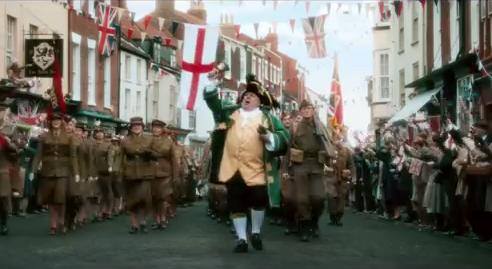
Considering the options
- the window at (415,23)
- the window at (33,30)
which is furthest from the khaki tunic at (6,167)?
the window at (415,23)

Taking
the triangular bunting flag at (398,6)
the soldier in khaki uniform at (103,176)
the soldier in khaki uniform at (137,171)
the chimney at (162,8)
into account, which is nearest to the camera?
the soldier in khaki uniform at (137,171)

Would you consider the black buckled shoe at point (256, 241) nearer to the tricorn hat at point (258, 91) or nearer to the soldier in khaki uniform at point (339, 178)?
the tricorn hat at point (258, 91)

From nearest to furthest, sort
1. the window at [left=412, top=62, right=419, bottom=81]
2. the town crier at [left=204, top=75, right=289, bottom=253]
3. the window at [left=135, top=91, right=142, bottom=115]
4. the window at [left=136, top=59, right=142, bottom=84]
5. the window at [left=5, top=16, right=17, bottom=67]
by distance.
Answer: the town crier at [left=204, top=75, right=289, bottom=253], the window at [left=5, top=16, right=17, bottom=67], the window at [left=412, top=62, right=419, bottom=81], the window at [left=136, top=59, right=142, bottom=84], the window at [left=135, top=91, right=142, bottom=115]

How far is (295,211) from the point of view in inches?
623

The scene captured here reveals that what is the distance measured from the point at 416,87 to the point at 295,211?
21933 mm

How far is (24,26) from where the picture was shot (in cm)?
3447

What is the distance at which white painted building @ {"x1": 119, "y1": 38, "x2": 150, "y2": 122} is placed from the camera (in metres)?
49.5

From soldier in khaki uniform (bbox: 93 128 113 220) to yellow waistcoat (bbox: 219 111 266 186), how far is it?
9.37 m

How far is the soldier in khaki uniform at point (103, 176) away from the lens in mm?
21922

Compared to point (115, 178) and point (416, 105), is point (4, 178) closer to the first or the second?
point (115, 178)

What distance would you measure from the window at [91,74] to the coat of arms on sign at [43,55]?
9078 mm

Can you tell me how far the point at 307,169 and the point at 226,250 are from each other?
287cm

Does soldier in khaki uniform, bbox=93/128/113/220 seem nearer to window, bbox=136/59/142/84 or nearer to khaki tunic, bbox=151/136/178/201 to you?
khaki tunic, bbox=151/136/178/201

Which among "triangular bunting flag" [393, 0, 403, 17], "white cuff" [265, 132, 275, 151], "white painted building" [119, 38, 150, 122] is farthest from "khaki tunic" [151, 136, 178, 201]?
"white painted building" [119, 38, 150, 122]
